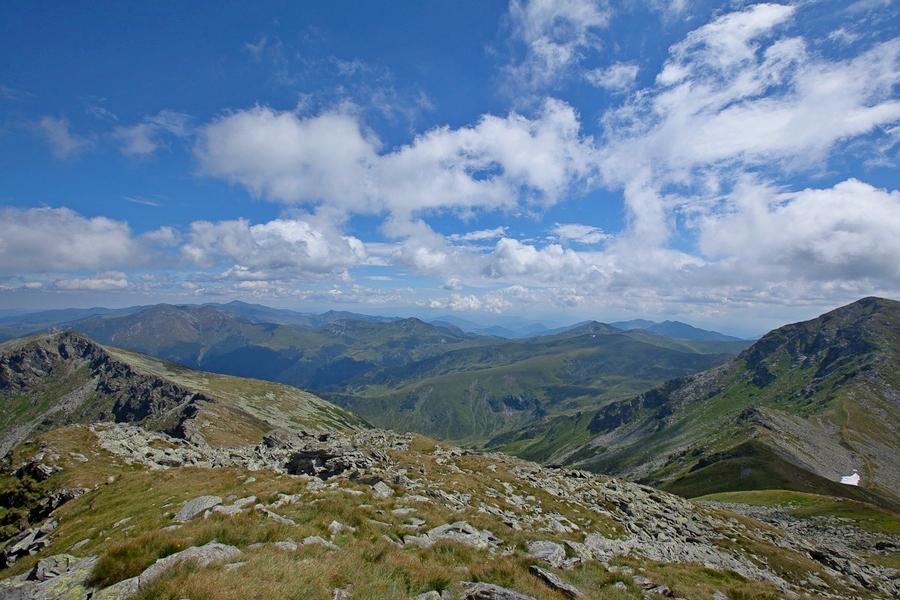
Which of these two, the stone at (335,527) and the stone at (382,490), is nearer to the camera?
the stone at (335,527)

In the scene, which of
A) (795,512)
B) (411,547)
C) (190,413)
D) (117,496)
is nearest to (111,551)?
(411,547)

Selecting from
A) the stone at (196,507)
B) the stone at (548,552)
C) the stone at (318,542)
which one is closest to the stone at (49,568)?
the stone at (196,507)

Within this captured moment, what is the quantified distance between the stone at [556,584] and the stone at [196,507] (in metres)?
16.3

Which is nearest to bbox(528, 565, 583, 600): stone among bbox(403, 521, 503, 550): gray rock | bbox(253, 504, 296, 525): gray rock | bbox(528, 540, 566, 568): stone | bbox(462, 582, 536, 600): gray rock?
bbox(462, 582, 536, 600): gray rock

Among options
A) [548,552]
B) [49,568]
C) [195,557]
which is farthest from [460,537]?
[49,568]

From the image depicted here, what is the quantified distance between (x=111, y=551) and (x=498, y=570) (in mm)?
13186

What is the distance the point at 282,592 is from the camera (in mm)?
10938

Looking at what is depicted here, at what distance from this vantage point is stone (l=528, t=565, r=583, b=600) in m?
14.6

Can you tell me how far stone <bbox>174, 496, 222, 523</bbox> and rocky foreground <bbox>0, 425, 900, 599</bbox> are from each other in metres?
0.12

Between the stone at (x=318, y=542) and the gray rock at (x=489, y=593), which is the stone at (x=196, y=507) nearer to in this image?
the stone at (x=318, y=542)

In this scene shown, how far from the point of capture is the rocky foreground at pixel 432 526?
47.3 feet

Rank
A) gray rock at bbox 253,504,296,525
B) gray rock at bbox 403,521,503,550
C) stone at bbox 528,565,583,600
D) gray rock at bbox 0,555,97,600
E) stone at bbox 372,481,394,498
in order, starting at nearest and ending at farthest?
1. gray rock at bbox 0,555,97,600
2. stone at bbox 528,565,583,600
3. gray rock at bbox 253,504,296,525
4. gray rock at bbox 403,521,503,550
5. stone at bbox 372,481,394,498

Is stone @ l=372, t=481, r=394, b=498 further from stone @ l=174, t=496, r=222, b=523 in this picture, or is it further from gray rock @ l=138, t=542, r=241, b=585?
gray rock @ l=138, t=542, r=241, b=585

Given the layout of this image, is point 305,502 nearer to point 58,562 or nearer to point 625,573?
point 58,562
